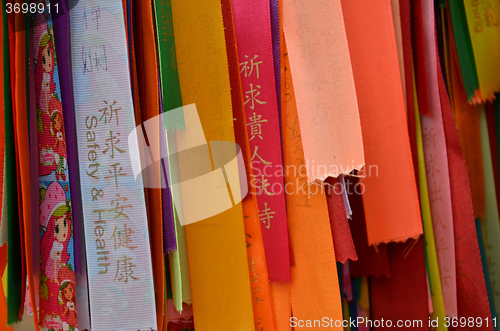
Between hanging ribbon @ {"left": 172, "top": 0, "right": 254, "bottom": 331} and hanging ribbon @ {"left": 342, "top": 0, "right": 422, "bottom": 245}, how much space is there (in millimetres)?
242

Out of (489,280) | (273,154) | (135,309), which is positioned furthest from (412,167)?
(135,309)

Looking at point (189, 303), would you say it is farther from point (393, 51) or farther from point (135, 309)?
point (393, 51)

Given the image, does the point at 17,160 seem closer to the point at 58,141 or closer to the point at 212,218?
the point at 58,141

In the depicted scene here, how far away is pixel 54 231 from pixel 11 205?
0.17ft

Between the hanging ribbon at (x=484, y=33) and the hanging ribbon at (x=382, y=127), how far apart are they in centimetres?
20

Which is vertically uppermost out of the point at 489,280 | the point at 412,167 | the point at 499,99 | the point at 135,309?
the point at 499,99

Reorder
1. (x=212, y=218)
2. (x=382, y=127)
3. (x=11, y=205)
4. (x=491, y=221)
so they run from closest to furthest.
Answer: (x=11, y=205)
(x=212, y=218)
(x=382, y=127)
(x=491, y=221)

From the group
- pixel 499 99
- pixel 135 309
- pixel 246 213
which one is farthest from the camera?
pixel 499 99

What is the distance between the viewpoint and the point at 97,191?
1.42 feet

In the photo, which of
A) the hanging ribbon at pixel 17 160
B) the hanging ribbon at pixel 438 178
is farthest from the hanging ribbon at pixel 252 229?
the hanging ribbon at pixel 438 178

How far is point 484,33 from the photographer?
711mm

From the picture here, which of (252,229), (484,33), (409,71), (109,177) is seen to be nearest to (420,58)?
(409,71)

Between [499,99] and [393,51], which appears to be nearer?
[393,51]

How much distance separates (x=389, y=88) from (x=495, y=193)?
1.18 ft
